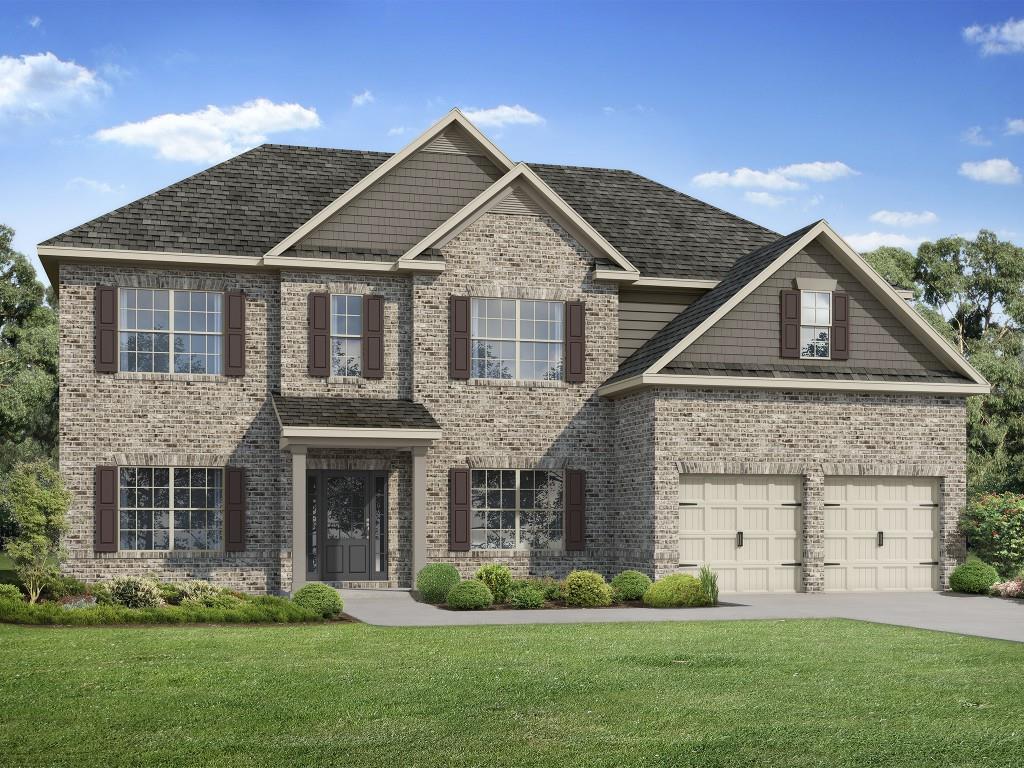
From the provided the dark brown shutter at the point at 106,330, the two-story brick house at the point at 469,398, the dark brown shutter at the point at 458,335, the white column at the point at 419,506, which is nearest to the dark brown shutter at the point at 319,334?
the two-story brick house at the point at 469,398

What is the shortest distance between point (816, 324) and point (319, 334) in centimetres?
1002

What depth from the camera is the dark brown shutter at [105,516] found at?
23.4 metres

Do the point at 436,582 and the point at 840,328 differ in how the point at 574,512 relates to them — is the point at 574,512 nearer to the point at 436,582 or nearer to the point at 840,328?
the point at 436,582

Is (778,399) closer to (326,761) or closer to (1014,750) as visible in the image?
(1014,750)

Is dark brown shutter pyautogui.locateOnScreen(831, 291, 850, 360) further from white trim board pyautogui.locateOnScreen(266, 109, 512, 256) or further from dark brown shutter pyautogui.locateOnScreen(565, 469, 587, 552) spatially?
white trim board pyautogui.locateOnScreen(266, 109, 512, 256)

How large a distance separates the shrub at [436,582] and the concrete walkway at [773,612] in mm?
254

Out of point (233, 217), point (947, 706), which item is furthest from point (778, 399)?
point (947, 706)

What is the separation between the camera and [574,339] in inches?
1000

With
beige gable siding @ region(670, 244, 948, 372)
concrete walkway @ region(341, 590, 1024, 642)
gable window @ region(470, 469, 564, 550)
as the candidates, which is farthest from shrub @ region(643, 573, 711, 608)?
beige gable siding @ region(670, 244, 948, 372)

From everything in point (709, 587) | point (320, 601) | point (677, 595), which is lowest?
point (677, 595)

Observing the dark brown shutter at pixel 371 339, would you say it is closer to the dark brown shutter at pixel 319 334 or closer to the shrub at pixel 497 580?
the dark brown shutter at pixel 319 334

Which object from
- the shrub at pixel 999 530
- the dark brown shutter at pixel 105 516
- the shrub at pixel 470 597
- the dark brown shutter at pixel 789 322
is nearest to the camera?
the shrub at pixel 470 597

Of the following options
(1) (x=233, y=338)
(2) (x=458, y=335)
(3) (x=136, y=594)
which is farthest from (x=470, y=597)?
(1) (x=233, y=338)

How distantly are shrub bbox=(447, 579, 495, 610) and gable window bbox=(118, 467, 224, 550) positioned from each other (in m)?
6.07
